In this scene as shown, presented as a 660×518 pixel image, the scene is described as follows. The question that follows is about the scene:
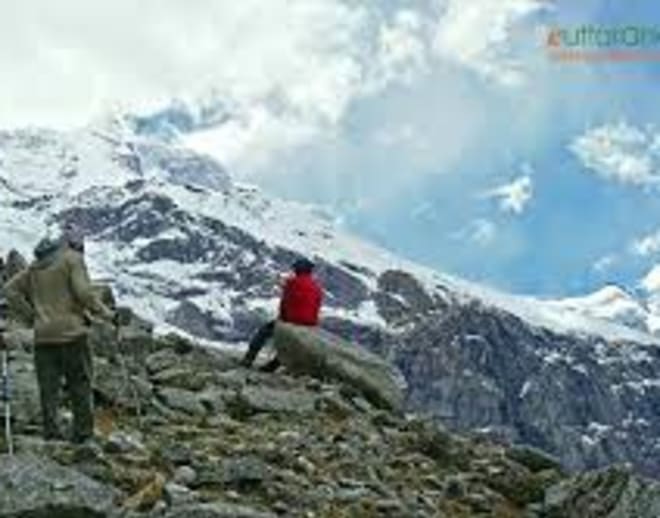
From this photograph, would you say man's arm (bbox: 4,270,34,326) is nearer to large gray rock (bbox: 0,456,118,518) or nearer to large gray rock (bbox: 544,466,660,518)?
large gray rock (bbox: 0,456,118,518)

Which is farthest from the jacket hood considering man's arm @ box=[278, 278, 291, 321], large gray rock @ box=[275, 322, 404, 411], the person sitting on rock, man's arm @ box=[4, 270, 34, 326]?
man's arm @ box=[278, 278, 291, 321]

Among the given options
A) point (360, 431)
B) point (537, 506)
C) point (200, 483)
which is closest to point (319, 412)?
point (360, 431)

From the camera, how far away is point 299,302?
1335 inches

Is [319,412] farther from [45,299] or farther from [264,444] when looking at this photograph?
[45,299]

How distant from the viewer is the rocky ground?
16.7m

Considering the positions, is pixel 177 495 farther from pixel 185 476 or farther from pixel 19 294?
pixel 19 294

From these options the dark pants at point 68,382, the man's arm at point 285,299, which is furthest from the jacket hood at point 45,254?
the man's arm at point 285,299

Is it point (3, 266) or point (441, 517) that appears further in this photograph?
point (3, 266)

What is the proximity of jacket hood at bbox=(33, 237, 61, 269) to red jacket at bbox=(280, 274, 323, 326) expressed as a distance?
1275 centimetres

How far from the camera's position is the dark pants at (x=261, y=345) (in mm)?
32094

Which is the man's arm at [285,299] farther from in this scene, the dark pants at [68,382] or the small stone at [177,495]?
the small stone at [177,495]

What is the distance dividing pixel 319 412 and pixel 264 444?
4613 millimetres

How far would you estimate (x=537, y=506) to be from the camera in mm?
21719

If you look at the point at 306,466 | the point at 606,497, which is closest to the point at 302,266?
the point at 306,466
